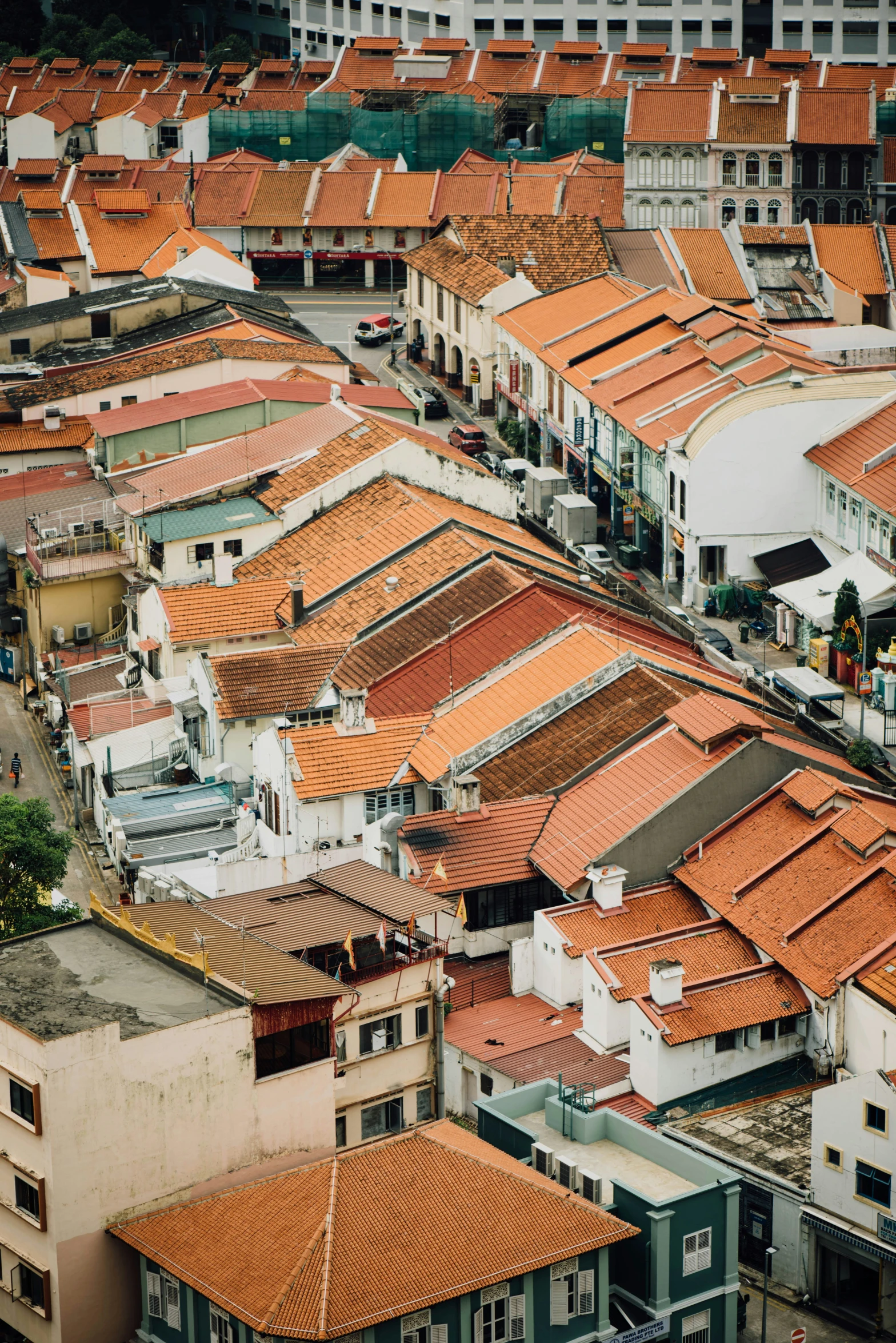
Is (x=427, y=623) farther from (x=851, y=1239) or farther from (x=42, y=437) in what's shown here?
(x=851, y=1239)

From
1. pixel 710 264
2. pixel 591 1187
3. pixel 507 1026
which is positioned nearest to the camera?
pixel 591 1187

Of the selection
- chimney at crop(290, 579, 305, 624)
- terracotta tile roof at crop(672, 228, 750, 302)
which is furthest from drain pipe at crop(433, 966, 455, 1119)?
terracotta tile roof at crop(672, 228, 750, 302)

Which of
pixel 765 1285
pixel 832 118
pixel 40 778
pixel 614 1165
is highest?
pixel 832 118

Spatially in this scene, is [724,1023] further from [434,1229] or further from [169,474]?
[169,474]

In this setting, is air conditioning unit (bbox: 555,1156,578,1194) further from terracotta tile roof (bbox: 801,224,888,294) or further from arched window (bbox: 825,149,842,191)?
arched window (bbox: 825,149,842,191)

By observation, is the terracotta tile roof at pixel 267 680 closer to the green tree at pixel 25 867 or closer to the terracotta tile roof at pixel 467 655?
the terracotta tile roof at pixel 467 655

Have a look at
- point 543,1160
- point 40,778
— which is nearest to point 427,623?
point 40,778
